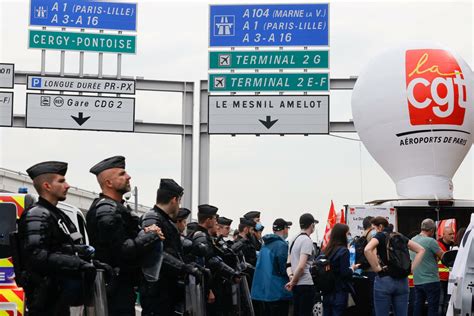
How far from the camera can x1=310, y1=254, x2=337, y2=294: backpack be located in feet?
39.7

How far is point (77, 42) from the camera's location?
25484 mm

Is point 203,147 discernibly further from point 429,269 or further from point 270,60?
point 429,269

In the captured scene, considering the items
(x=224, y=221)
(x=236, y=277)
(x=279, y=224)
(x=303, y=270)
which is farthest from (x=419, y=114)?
(x=236, y=277)

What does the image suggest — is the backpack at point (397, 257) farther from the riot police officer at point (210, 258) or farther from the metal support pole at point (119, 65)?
the metal support pole at point (119, 65)

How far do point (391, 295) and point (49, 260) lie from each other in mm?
6183

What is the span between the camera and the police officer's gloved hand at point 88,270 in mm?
6922

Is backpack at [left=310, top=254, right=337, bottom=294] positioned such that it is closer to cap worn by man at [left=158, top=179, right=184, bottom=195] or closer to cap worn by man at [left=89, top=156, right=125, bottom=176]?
cap worn by man at [left=158, top=179, right=184, bottom=195]

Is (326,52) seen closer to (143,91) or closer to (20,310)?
(143,91)

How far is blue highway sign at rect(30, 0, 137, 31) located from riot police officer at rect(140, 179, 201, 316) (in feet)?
56.5

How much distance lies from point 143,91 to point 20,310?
17682 millimetres

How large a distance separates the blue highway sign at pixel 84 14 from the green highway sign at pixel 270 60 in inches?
92.5

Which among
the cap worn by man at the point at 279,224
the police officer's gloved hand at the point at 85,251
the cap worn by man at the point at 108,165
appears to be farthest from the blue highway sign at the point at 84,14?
the police officer's gloved hand at the point at 85,251

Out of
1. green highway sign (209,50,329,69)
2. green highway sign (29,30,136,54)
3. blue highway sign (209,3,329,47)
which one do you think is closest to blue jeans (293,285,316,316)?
green highway sign (209,50,329,69)

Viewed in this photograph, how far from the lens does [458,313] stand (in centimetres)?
909
